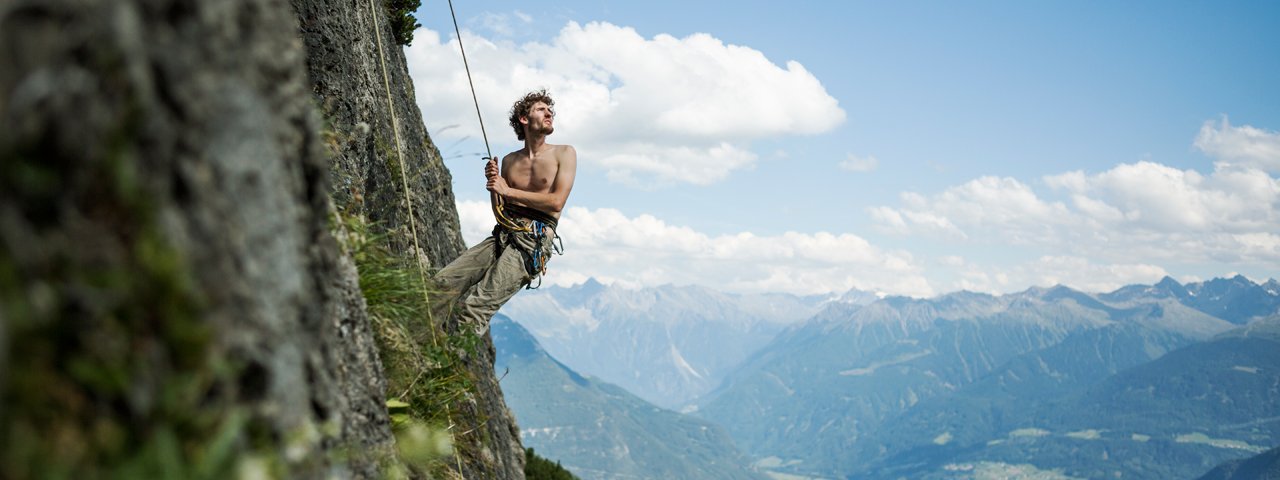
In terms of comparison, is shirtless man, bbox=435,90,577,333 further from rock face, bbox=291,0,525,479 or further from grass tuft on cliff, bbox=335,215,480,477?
grass tuft on cliff, bbox=335,215,480,477

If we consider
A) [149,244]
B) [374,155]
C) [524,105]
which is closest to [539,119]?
[524,105]

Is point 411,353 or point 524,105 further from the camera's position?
point 524,105

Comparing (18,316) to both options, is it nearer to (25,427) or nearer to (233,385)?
(25,427)

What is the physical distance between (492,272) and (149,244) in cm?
820

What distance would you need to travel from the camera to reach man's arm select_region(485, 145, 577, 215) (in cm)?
973

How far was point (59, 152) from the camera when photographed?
1792 millimetres

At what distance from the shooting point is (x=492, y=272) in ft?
32.9

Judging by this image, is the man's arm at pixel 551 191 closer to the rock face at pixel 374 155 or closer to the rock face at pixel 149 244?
the rock face at pixel 374 155

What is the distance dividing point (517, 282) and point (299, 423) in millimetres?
7573

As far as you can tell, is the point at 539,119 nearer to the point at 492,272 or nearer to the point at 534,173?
the point at 534,173

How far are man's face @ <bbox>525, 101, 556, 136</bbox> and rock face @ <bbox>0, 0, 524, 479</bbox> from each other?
7378mm

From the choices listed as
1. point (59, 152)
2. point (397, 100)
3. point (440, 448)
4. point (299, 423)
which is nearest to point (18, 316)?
point (59, 152)

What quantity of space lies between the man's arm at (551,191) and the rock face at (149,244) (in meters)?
7.16

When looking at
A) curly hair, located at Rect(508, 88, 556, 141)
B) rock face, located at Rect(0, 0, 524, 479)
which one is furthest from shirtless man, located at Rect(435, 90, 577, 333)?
rock face, located at Rect(0, 0, 524, 479)
